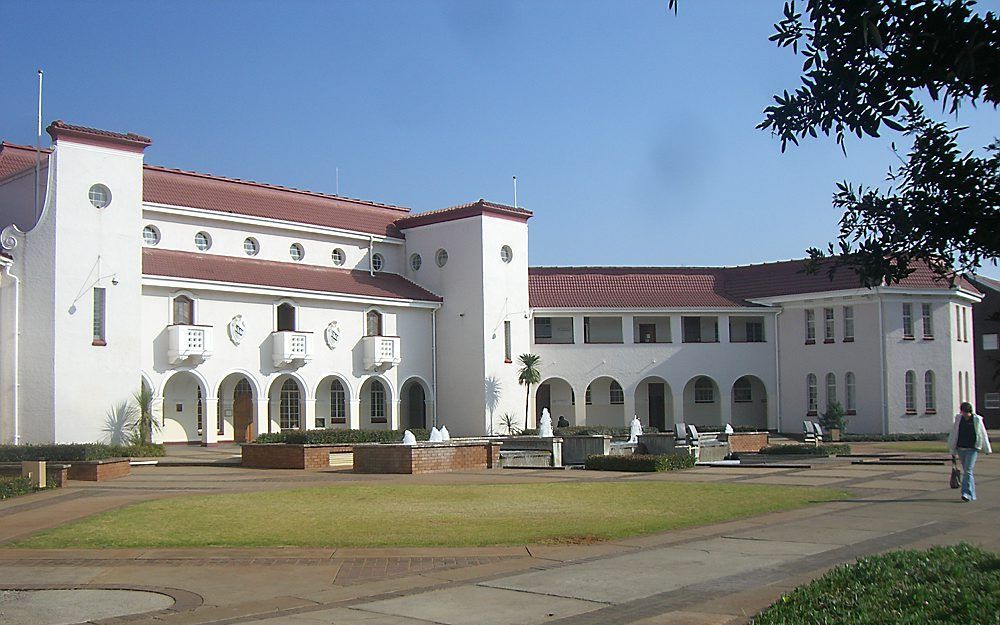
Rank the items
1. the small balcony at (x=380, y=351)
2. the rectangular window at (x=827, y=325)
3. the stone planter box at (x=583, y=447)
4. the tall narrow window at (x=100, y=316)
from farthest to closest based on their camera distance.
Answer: the rectangular window at (x=827, y=325) < the small balcony at (x=380, y=351) < the tall narrow window at (x=100, y=316) < the stone planter box at (x=583, y=447)

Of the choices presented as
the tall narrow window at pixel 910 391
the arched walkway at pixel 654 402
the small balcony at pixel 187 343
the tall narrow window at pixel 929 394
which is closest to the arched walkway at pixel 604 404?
the arched walkway at pixel 654 402

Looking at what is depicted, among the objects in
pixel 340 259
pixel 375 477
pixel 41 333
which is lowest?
pixel 375 477

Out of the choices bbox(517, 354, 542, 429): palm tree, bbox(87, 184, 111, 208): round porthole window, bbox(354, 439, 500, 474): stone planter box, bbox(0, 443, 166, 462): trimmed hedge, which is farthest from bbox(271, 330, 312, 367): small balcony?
bbox(354, 439, 500, 474): stone planter box

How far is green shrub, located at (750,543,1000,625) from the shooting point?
Result: 7.15 m

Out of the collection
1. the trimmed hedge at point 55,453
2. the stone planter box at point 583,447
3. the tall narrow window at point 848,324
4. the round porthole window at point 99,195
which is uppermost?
the round porthole window at point 99,195

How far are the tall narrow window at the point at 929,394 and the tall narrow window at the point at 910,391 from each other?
0.58 m

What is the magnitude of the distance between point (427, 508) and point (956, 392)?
3814 centimetres

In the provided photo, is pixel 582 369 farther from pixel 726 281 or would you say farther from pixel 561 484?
pixel 561 484

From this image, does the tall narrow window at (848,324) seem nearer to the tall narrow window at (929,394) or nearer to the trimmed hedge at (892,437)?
the tall narrow window at (929,394)

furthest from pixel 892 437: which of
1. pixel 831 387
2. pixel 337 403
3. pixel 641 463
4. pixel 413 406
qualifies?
pixel 337 403

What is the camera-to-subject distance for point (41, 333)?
3419 cm

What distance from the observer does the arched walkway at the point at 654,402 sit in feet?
173

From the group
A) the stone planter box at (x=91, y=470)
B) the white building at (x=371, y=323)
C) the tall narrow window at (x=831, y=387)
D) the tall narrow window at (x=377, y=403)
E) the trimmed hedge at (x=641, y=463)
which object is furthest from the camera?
the tall narrow window at (x=831, y=387)

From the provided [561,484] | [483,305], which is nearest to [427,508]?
[561,484]
